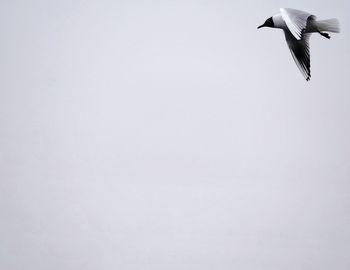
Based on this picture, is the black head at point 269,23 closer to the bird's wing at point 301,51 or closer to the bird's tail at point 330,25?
the bird's wing at point 301,51

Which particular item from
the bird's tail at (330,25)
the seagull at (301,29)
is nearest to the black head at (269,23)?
the seagull at (301,29)

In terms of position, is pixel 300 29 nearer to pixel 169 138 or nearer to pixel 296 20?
pixel 296 20

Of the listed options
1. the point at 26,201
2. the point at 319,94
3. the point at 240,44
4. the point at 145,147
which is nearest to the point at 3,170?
the point at 26,201

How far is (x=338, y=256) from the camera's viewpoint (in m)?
1.48

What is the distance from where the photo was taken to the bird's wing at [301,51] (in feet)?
4.99

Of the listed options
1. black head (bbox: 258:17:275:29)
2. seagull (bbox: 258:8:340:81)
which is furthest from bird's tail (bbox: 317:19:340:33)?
black head (bbox: 258:17:275:29)

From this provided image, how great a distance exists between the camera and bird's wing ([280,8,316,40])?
4.98 ft

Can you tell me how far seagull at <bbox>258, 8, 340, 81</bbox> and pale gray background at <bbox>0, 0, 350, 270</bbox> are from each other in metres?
0.03

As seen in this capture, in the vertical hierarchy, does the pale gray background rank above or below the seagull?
below

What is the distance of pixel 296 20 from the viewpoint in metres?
1.52

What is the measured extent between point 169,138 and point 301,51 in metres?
0.67

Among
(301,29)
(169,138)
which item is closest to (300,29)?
(301,29)

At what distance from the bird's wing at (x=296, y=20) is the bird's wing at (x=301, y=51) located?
0.02 meters

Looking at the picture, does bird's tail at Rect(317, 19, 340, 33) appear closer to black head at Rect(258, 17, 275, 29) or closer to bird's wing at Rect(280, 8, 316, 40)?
bird's wing at Rect(280, 8, 316, 40)
